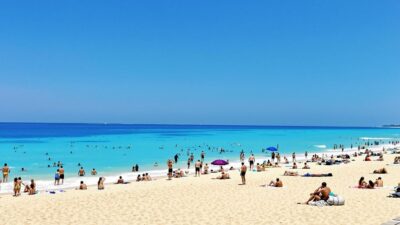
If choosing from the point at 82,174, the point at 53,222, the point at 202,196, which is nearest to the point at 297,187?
the point at 202,196

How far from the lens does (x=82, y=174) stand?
33219 mm

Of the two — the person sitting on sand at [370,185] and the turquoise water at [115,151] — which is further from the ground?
the person sitting on sand at [370,185]

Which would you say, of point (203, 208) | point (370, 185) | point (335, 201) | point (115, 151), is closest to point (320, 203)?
point (335, 201)

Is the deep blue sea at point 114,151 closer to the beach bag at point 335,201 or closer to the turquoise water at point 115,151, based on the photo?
the turquoise water at point 115,151

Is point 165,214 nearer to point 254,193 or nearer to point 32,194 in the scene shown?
point 254,193

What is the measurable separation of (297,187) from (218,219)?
9.64 meters

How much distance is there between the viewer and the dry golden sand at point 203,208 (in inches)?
523

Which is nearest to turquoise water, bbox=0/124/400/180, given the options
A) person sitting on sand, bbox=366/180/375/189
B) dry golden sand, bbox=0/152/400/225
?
dry golden sand, bbox=0/152/400/225

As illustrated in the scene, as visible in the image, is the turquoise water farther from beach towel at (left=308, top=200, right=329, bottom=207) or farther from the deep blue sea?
beach towel at (left=308, top=200, right=329, bottom=207)

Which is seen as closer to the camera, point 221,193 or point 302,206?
point 302,206

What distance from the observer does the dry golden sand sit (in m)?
13.3

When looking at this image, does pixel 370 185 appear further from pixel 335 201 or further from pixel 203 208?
pixel 203 208

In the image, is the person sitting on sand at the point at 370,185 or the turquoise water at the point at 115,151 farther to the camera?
the turquoise water at the point at 115,151

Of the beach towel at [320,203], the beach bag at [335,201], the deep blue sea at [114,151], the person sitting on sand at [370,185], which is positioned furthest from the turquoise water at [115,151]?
the beach bag at [335,201]
